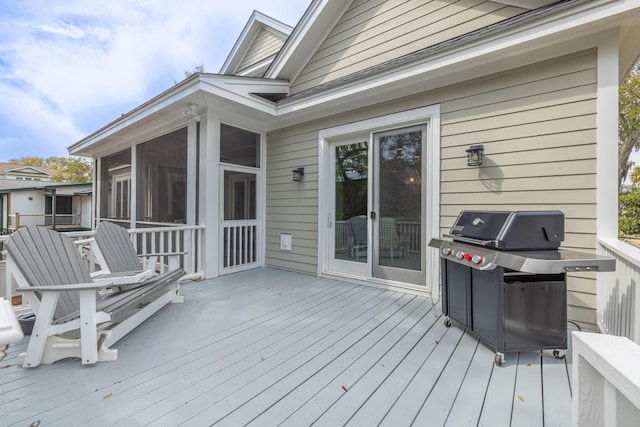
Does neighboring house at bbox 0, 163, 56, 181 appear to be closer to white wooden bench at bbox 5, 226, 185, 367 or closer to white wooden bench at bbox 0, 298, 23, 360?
white wooden bench at bbox 5, 226, 185, 367

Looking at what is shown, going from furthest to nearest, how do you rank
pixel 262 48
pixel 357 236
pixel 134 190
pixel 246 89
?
pixel 262 48, pixel 134 190, pixel 357 236, pixel 246 89

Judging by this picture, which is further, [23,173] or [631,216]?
[23,173]

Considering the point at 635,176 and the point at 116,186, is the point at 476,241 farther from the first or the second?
the point at 635,176

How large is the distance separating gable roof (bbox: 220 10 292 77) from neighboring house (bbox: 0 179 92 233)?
14.1 m

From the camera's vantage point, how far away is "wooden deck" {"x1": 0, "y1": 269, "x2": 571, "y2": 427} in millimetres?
1565

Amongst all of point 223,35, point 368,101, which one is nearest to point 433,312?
point 368,101

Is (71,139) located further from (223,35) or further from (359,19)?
(359,19)

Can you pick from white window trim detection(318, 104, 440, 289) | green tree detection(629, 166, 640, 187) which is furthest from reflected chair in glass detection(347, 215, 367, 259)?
green tree detection(629, 166, 640, 187)

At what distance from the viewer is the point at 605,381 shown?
65cm

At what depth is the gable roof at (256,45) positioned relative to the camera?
709 centimetres

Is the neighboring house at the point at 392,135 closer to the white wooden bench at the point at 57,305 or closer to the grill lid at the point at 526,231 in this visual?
the grill lid at the point at 526,231

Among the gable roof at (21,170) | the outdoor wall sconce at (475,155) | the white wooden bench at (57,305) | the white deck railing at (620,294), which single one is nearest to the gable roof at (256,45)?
the outdoor wall sconce at (475,155)

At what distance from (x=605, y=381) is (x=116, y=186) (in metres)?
9.05

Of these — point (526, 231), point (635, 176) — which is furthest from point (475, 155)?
point (635, 176)
